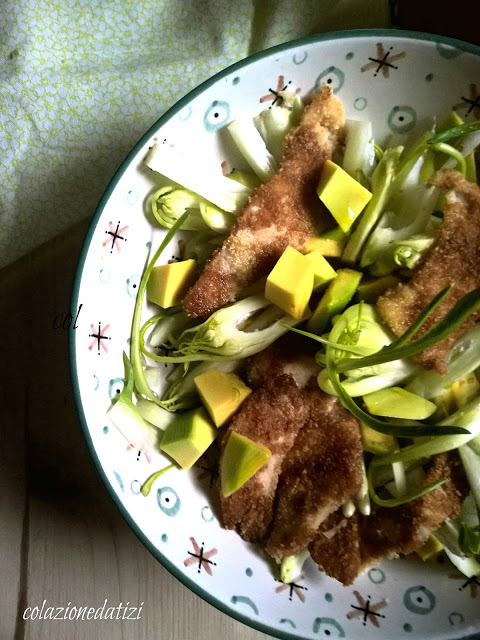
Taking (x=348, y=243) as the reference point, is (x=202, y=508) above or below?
below

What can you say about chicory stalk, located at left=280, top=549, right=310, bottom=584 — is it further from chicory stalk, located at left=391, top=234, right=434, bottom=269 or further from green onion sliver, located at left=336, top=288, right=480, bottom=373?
chicory stalk, located at left=391, top=234, right=434, bottom=269

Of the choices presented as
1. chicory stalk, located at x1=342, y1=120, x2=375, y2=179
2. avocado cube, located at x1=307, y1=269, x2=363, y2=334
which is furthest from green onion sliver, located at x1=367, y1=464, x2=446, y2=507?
chicory stalk, located at x1=342, y1=120, x2=375, y2=179

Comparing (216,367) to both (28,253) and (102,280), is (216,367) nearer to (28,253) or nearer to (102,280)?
(102,280)

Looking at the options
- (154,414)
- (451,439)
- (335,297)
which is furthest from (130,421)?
(451,439)

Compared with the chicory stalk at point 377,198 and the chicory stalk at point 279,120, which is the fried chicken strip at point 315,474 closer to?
the chicory stalk at point 377,198

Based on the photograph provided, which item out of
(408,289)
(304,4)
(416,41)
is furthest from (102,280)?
(304,4)

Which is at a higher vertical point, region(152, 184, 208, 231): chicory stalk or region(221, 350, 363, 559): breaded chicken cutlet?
region(152, 184, 208, 231): chicory stalk
